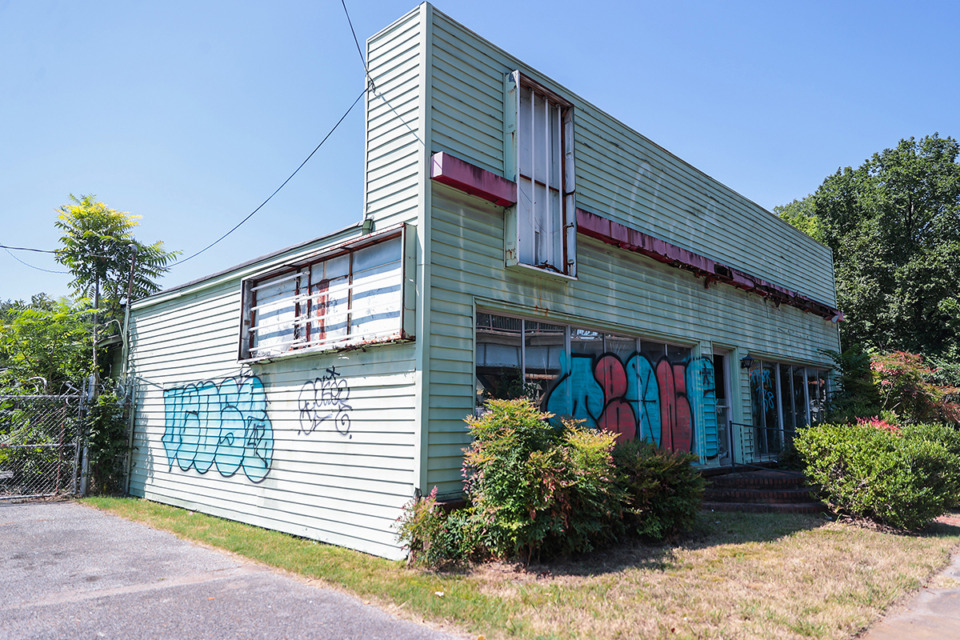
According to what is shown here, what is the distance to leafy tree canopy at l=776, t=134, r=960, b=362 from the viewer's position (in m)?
24.5

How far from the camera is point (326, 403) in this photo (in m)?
8.30

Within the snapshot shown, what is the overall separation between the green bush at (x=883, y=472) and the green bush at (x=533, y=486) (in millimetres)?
4208

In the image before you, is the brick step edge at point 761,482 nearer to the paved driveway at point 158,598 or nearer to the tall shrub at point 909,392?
the tall shrub at point 909,392

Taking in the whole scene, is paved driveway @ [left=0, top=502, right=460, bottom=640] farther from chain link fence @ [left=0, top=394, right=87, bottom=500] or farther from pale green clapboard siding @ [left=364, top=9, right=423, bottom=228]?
chain link fence @ [left=0, top=394, right=87, bottom=500]

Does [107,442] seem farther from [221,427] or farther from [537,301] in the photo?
[537,301]

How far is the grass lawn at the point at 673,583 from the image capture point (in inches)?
192

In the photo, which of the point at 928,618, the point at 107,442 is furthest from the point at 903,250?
the point at 107,442

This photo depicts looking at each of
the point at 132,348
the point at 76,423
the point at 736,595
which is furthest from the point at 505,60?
the point at 76,423

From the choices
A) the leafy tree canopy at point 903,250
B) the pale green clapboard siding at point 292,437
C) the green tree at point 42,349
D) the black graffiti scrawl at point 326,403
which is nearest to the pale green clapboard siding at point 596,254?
the pale green clapboard siding at point 292,437

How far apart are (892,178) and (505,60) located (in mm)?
26530

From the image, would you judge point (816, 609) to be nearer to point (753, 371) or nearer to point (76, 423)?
point (753, 371)

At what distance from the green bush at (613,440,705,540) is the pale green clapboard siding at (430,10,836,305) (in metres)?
4.26

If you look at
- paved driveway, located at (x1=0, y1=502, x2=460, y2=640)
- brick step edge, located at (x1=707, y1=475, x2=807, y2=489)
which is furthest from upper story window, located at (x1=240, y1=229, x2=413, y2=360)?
brick step edge, located at (x1=707, y1=475, x2=807, y2=489)

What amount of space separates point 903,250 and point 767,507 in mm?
22267
